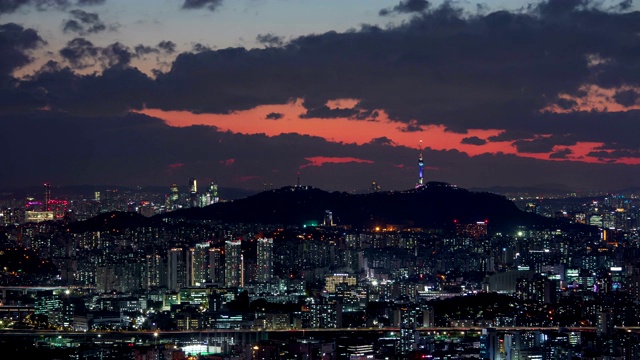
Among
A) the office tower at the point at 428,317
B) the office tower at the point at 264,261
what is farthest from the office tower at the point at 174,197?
the office tower at the point at 428,317

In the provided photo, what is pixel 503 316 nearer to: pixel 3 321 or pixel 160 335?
pixel 160 335

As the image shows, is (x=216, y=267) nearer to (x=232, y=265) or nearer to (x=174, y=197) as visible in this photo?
(x=232, y=265)

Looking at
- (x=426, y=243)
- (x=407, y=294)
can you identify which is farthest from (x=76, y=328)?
(x=426, y=243)

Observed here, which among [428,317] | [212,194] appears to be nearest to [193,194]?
[212,194]

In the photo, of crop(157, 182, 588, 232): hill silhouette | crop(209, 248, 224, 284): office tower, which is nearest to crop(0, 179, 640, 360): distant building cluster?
crop(209, 248, 224, 284): office tower

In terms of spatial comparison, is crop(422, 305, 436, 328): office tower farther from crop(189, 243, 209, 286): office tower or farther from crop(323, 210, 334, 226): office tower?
crop(323, 210, 334, 226): office tower

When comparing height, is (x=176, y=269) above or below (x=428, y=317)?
above

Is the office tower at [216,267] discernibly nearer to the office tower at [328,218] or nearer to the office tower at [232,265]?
the office tower at [232,265]
